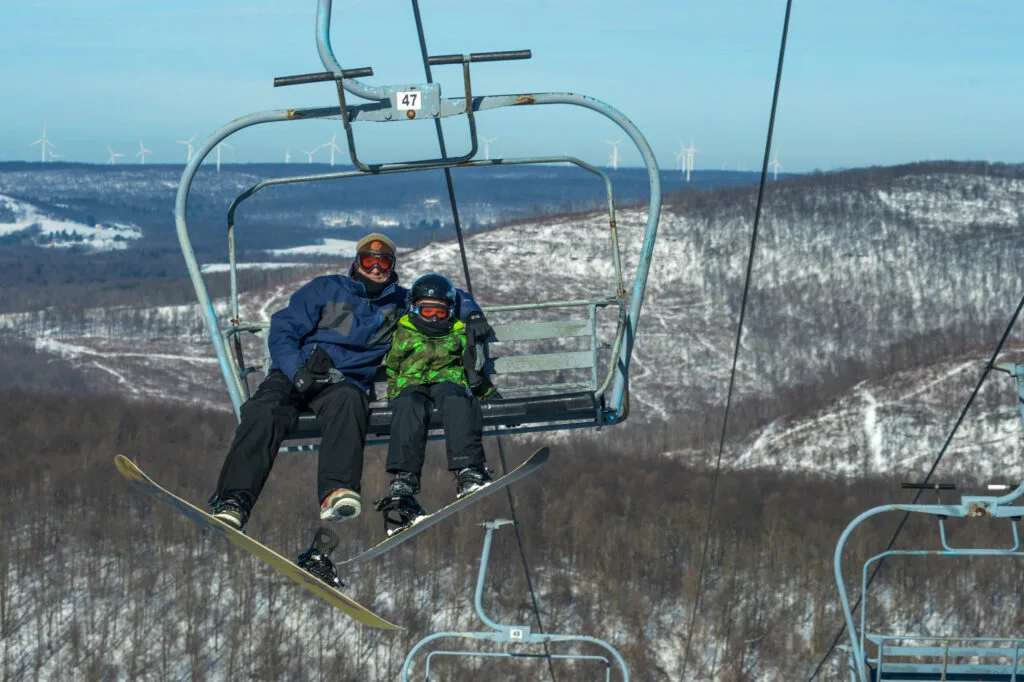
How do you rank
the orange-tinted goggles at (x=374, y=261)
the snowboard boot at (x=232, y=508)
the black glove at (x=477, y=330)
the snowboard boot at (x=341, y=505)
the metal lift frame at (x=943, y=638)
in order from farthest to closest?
the metal lift frame at (x=943, y=638) → the orange-tinted goggles at (x=374, y=261) → the black glove at (x=477, y=330) → the snowboard boot at (x=341, y=505) → the snowboard boot at (x=232, y=508)

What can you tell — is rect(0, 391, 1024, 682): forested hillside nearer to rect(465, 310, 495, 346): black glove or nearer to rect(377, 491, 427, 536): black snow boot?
rect(465, 310, 495, 346): black glove

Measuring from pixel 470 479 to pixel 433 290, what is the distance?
131cm

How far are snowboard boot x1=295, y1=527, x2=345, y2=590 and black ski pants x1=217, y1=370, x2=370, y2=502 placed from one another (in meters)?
0.25

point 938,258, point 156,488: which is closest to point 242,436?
point 156,488

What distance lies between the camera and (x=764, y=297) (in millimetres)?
155250

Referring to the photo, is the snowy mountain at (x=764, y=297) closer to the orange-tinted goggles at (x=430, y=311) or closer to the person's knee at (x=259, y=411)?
the orange-tinted goggles at (x=430, y=311)

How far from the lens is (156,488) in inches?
285

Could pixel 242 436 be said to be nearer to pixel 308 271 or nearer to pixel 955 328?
pixel 955 328

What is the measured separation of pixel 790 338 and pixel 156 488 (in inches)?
5682

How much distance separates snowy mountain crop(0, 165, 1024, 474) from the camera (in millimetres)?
128750

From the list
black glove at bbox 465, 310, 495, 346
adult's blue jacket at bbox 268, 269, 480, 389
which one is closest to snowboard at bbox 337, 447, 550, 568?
black glove at bbox 465, 310, 495, 346

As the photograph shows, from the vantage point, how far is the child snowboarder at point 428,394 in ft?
25.2

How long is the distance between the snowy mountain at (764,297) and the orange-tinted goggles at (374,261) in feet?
341

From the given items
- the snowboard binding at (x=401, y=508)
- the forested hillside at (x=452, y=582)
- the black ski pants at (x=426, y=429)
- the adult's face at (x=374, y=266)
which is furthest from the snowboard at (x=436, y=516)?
the forested hillside at (x=452, y=582)
